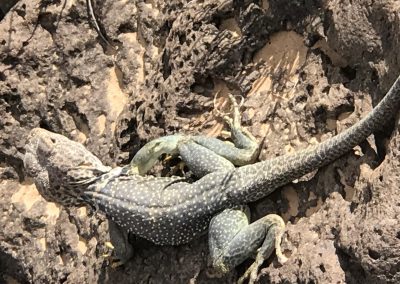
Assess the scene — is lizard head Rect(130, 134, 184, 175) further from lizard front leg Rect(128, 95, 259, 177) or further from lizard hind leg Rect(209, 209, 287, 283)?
lizard hind leg Rect(209, 209, 287, 283)

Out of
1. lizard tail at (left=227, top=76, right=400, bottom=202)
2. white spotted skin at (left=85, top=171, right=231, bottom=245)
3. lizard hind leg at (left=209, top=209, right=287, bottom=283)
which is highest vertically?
lizard tail at (left=227, top=76, right=400, bottom=202)

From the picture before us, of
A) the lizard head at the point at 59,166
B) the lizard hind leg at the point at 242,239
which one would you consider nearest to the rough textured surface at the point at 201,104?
the lizard hind leg at the point at 242,239

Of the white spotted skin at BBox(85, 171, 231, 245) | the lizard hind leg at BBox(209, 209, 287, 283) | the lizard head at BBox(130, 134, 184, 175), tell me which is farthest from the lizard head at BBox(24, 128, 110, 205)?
the lizard hind leg at BBox(209, 209, 287, 283)

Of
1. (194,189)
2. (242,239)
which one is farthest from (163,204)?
(242,239)

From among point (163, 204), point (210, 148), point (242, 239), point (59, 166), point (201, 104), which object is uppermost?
point (59, 166)

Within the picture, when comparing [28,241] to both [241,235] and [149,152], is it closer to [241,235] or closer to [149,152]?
[149,152]

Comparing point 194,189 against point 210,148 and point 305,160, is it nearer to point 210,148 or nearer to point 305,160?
point 210,148

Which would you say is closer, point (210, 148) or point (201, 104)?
point (210, 148)
